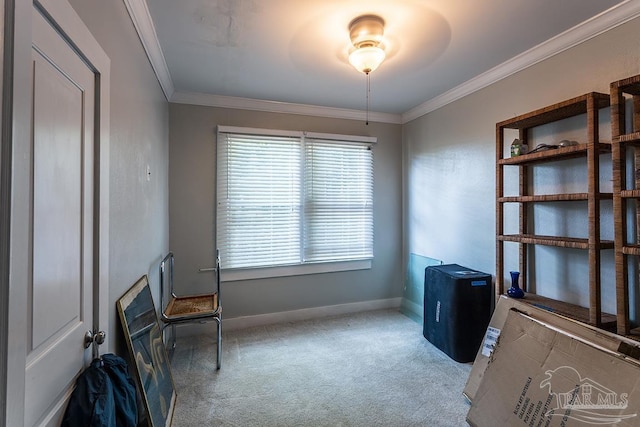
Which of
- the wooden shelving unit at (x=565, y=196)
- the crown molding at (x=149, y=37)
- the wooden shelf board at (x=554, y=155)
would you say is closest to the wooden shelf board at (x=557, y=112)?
the wooden shelving unit at (x=565, y=196)

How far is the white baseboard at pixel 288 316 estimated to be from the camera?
3137 mm

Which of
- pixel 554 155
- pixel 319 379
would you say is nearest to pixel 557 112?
pixel 554 155

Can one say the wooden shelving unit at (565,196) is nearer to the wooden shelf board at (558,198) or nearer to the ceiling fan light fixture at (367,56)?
the wooden shelf board at (558,198)

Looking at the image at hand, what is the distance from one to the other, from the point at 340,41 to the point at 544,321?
2.34 metres

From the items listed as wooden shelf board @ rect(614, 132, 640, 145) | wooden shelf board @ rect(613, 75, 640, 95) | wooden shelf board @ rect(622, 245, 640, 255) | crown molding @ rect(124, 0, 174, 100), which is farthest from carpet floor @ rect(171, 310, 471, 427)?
crown molding @ rect(124, 0, 174, 100)

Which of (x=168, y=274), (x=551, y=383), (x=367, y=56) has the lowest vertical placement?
(x=551, y=383)

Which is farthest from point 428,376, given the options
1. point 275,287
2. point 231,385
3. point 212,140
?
point 212,140

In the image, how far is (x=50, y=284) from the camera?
0.94 m

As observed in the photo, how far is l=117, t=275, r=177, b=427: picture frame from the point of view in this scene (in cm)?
154

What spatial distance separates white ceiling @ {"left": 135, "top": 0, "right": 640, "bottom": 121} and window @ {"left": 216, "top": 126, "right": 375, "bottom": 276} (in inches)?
23.1

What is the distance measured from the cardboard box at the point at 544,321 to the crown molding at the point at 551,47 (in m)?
1.85

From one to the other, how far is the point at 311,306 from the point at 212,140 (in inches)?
87.7

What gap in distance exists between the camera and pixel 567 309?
2008mm

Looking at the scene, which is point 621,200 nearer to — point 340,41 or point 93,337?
point 340,41
